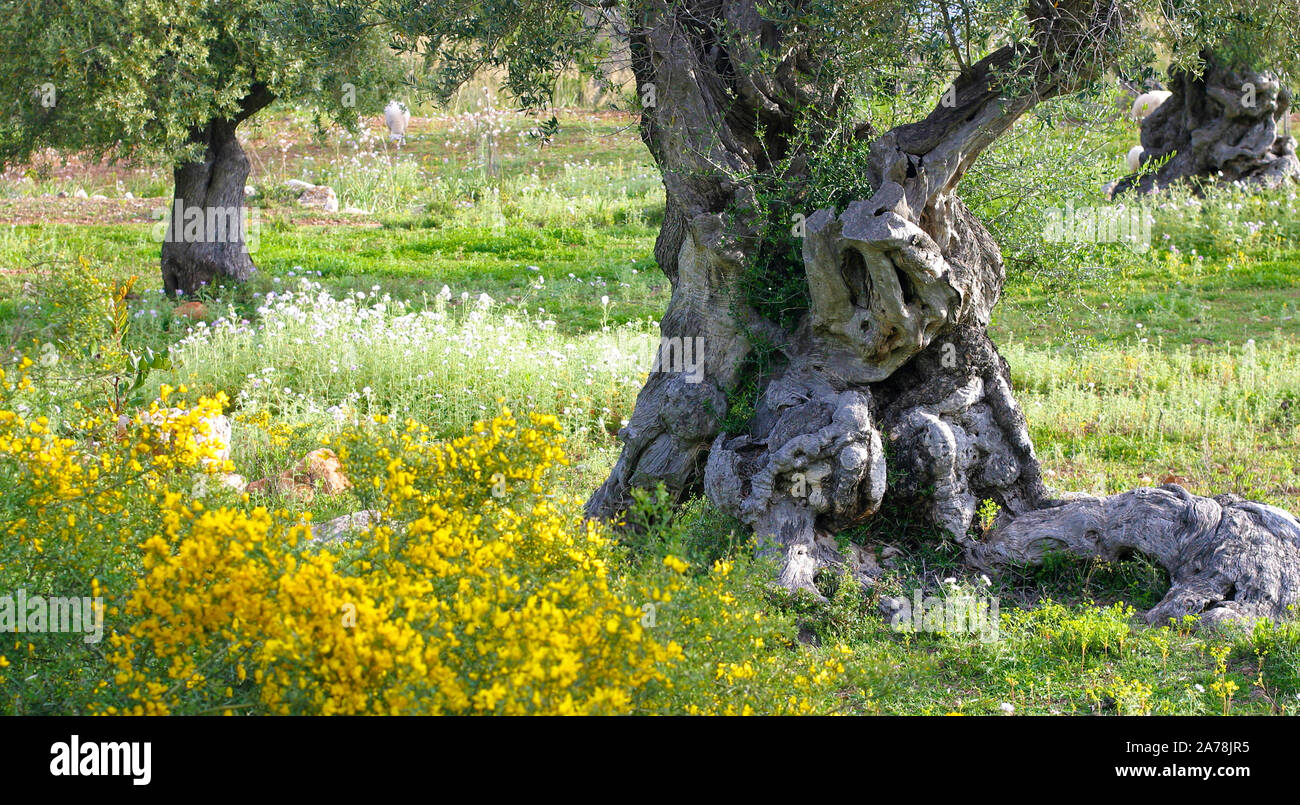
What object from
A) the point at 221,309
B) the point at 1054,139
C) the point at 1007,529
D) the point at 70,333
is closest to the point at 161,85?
the point at 221,309

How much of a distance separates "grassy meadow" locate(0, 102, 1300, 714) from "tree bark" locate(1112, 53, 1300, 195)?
1.17 m

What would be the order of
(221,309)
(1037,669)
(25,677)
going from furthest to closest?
(221,309)
(1037,669)
(25,677)

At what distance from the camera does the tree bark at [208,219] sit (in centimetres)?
1168

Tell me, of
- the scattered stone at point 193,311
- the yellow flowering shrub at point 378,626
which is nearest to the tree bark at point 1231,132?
the scattered stone at point 193,311

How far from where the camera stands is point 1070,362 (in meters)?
9.73

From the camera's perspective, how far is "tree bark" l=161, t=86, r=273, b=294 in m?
11.7

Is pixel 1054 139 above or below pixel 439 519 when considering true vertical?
above

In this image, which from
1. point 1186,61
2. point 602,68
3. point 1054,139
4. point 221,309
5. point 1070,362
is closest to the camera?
point 1186,61

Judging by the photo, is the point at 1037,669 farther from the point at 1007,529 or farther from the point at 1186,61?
the point at 1186,61

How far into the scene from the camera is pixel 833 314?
5516 millimetres
